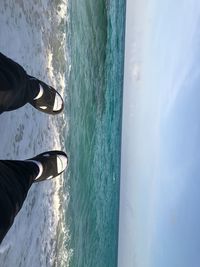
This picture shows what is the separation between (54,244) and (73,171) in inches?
12.5

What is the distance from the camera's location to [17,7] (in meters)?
1.23

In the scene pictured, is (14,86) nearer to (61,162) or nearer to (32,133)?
(61,162)

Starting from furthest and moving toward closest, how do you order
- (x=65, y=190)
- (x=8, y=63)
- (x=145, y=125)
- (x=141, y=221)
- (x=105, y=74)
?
(x=141, y=221), (x=145, y=125), (x=105, y=74), (x=65, y=190), (x=8, y=63)

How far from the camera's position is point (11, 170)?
0.87 meters

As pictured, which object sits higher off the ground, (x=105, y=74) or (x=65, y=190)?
(x=105, y=74)

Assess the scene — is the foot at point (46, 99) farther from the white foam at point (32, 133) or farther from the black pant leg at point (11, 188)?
the black pant leg at point (11, 188)

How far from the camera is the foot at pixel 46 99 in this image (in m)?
1.11

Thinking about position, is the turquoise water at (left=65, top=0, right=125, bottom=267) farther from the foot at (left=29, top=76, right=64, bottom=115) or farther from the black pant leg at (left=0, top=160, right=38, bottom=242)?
the black pant leg at (left=0, top=160, right=38, bottom=242)

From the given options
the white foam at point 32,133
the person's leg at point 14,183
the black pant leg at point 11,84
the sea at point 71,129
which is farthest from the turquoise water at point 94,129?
the black pant leg at point 11,84

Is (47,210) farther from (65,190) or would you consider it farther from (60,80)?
(60,80)

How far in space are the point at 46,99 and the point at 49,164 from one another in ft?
0.60

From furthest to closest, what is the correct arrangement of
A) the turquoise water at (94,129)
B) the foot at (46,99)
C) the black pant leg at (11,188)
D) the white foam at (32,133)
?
the turquoise water at (94,129), the white foam at (32,133), the foot at (46,99), the black pant leg at (11,188)

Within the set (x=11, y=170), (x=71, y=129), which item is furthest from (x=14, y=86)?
(x=71, y=129)

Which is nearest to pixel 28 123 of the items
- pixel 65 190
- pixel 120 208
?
pixel 65 190
